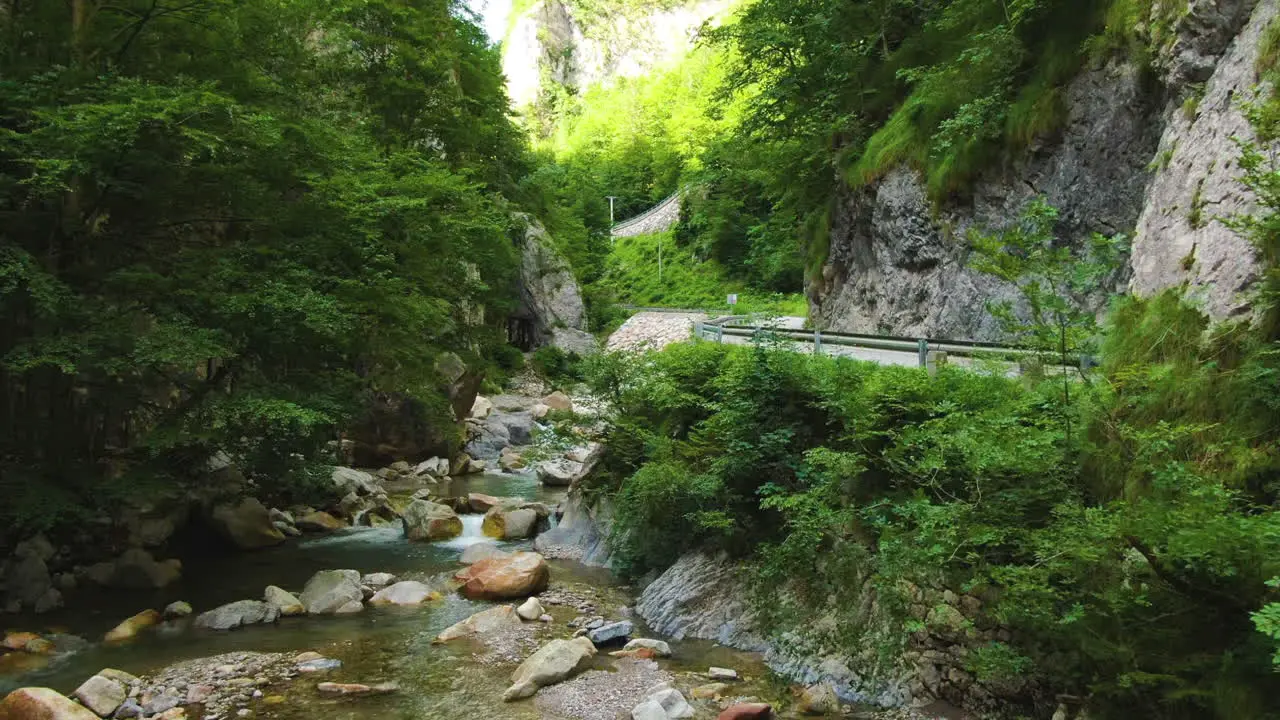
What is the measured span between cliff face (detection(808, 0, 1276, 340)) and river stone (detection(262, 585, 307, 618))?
38.2 feet

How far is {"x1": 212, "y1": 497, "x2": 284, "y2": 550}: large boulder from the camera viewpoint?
15.0m

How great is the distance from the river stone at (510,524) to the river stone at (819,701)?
29.3 ft

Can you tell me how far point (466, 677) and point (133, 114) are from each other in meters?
8.21

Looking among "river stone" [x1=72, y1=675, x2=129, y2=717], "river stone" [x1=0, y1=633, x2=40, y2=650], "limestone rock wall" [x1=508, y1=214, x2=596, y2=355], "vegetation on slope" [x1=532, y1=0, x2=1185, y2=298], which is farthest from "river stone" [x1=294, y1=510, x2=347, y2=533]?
"limestone rock wall" [x1=508, y1=214, x2=596, y2=355]

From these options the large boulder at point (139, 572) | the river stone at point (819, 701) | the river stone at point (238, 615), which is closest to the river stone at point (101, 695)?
the river stone at point (238, 615)

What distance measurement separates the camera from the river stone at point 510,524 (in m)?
16.2

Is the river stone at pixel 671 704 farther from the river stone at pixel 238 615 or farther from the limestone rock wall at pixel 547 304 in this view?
the limestone rock wall at pixel 547 304

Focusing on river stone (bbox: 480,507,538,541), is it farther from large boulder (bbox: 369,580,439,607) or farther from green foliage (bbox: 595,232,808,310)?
green foliage (bbox: 595,232,808,310)

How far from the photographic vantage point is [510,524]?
16328mm

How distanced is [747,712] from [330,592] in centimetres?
712

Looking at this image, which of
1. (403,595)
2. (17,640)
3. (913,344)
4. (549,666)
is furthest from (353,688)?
(913,344)

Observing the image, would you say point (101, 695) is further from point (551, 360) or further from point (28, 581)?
point (551, 360)

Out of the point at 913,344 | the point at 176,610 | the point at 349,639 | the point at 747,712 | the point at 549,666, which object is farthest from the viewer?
the point at 913,344

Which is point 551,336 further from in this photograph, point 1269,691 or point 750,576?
point 1269,691
